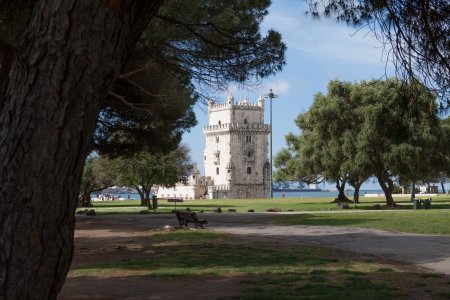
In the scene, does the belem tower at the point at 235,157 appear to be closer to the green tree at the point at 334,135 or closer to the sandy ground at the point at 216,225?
the green tree at the point at 334,135

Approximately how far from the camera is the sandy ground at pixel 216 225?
7.90 metres

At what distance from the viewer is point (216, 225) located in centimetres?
2259

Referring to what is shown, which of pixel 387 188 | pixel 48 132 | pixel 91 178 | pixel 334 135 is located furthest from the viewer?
pixel 91 178

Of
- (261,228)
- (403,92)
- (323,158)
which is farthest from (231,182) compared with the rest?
(403,92)

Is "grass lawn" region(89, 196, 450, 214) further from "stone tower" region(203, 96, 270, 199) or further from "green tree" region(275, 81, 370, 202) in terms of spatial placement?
"stone tower" region(203, 96, 270, 199)

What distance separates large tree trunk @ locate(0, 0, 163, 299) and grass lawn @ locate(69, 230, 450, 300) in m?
4.11

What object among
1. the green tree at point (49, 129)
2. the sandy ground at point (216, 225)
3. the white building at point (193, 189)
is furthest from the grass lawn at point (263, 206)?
the white building at point (193, 189)

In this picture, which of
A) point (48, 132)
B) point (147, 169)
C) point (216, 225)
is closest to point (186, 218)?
point (216, 225)

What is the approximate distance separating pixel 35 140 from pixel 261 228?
695 inches

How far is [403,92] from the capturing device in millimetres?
7023

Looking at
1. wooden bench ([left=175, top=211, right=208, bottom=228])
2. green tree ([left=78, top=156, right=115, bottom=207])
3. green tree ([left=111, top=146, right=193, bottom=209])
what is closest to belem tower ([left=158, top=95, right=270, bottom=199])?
green tree ([left=78, top=156, right=115, bottom=207])

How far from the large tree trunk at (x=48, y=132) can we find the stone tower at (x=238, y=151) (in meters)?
90.5

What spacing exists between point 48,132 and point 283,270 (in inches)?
268

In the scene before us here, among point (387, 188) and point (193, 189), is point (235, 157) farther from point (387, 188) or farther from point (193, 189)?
point (387, 188)
